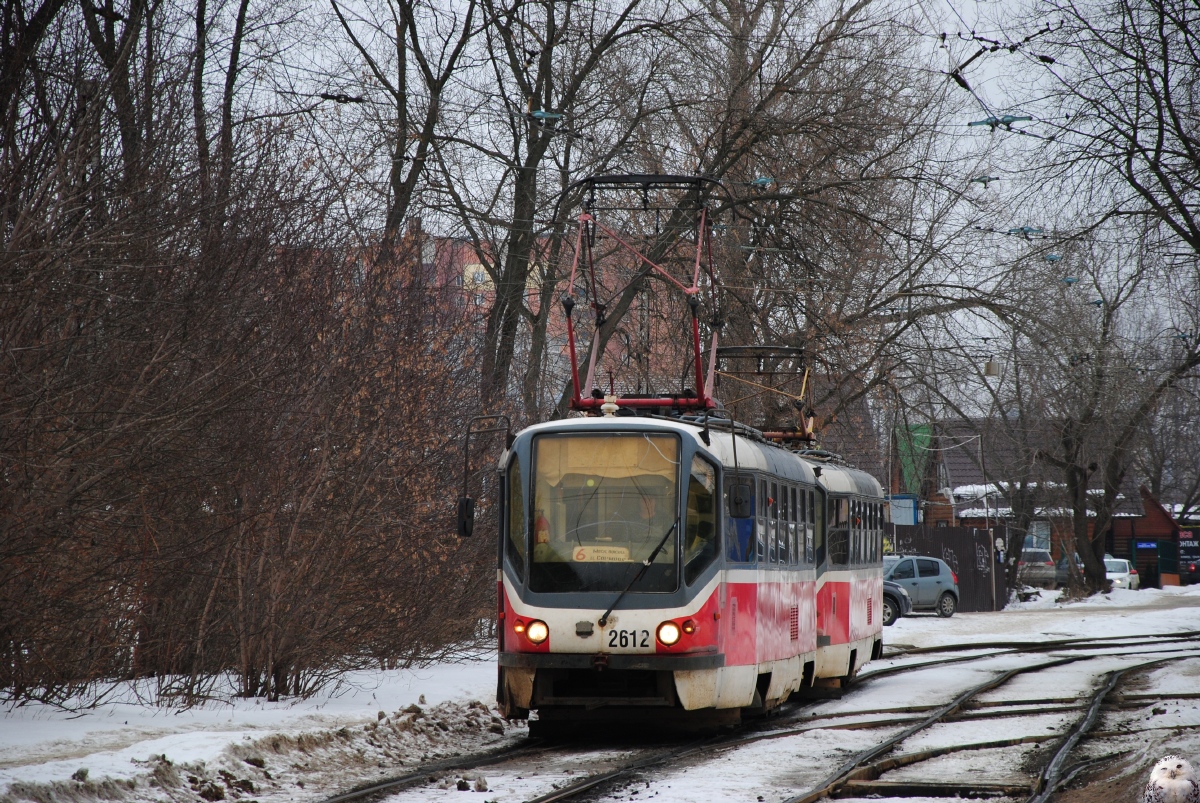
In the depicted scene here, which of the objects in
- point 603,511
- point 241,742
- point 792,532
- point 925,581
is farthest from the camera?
point 925,581

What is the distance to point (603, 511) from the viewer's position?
40.0 feet

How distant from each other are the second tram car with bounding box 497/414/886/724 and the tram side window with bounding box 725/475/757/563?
0.06ft

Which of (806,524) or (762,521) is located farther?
(806,524)

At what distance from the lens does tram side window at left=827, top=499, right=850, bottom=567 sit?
55.6ft

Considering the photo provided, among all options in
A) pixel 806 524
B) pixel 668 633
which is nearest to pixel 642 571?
pixel 668 633

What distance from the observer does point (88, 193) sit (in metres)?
9.76

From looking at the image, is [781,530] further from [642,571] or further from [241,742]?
[241,742]

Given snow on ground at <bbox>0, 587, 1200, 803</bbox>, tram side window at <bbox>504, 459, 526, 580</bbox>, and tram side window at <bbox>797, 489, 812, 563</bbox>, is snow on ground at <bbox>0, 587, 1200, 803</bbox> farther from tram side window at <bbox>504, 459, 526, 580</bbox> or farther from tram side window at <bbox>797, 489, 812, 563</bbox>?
tram side window at <bbox>797, 489, 812, 563</bbox>

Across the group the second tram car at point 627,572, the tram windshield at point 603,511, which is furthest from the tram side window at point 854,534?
the tram windshield at point 603,511

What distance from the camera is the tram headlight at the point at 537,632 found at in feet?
39.4

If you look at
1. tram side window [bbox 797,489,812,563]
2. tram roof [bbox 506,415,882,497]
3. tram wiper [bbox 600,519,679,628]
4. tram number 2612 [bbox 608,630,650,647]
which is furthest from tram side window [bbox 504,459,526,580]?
tram side window [bbox 797,489,812,563]

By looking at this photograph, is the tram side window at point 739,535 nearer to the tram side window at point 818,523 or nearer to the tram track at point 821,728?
the tram track at point 821,728

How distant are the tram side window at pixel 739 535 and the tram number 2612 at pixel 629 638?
40.3 inches

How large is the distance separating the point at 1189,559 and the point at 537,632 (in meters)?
66.1
